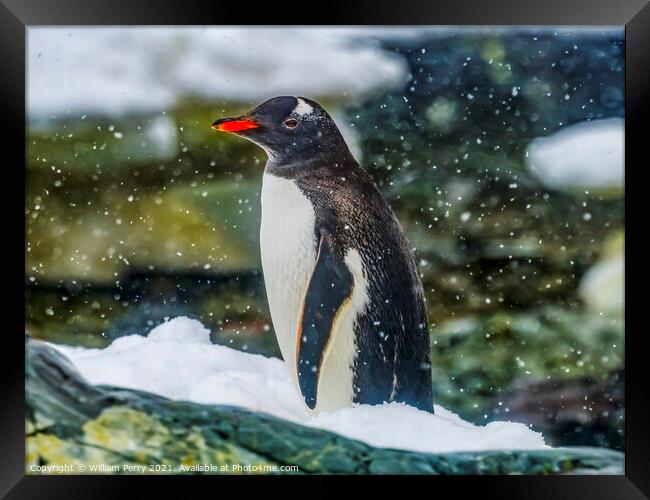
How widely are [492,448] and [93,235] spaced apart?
1.34m

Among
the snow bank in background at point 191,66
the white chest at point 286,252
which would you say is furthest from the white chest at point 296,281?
the snow bank in background at point 191,66

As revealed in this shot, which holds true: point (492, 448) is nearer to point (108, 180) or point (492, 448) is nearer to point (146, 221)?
point (146, 221)

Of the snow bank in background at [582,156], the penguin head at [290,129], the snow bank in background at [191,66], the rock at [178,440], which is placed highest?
the snow bank in background at [191,66]

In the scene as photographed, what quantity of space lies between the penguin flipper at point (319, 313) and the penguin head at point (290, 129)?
281 millimetres

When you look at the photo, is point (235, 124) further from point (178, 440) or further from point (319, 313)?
point (178, 440)

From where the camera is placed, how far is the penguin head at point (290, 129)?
1.98 meters

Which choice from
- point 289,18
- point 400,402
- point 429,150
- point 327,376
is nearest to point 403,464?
point 400,402

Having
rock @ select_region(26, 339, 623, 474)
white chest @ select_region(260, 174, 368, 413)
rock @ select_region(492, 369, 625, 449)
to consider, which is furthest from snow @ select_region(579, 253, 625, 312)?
white chest @ select_region(260, 174, 368, 413)

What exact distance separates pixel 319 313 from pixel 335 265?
0.48 ft

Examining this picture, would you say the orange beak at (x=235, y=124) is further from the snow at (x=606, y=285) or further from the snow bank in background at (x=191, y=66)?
the snow at (x=606, y=285)

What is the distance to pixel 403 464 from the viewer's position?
199 centimetres

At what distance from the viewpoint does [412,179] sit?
6.61 ft

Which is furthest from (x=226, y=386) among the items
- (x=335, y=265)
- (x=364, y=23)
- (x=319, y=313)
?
(x=364, y=23)

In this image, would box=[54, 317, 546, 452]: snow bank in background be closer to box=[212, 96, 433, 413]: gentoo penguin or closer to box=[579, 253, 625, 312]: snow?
box=[212, 96, 433, 413]: gentoo penguin
